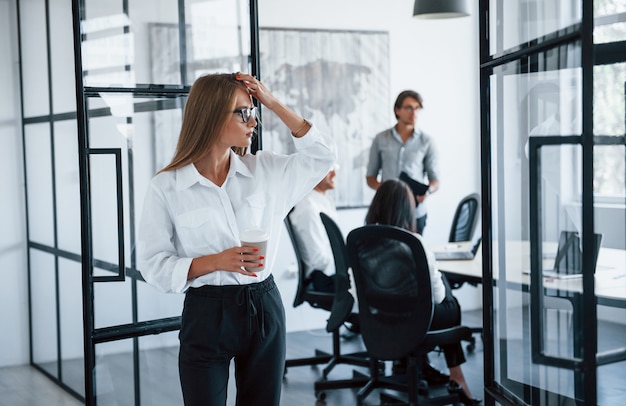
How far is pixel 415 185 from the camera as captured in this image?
579 centimetres

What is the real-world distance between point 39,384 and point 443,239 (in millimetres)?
3372

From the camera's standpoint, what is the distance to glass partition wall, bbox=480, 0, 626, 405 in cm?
213

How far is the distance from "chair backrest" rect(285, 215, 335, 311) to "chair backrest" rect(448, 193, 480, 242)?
4.31ft

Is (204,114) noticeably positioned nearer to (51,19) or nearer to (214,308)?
(214,308)

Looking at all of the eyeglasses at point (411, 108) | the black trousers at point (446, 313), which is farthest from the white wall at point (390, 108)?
the black trousers at point (446, 313)

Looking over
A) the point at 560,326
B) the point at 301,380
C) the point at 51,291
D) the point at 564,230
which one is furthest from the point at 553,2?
the point at 51,291

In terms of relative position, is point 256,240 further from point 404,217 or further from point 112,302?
point 404,217

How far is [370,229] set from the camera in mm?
3863

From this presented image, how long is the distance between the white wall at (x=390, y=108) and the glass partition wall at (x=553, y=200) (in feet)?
12.4

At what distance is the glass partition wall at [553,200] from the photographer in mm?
2133

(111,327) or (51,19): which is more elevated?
(51,19)

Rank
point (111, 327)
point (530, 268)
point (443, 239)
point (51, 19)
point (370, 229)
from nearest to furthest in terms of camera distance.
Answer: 1. point (530, 268)
2. point (111, 327)
3. point (370, 229)
4. point (51, 19)
5. point (443, 239)

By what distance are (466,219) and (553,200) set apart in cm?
341

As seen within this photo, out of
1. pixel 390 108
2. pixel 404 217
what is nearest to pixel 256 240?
pixel 404 217
